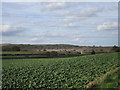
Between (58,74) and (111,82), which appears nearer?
(111,82)

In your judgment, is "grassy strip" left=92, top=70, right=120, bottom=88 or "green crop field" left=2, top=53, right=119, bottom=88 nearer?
"grassy strip" left=92, top=70, right=120, bottom=88

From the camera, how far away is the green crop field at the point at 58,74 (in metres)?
10.6

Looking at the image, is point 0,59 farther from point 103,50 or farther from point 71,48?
point 103,50

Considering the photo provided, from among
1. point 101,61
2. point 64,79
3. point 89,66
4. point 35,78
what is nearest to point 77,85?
point 64,79

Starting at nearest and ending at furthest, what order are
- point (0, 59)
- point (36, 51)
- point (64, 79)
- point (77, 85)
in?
point (77, 85) < point (64, 79) < point (0, 59) < point (36, 51)

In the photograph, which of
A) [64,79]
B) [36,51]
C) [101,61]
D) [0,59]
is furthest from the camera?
[36,51]

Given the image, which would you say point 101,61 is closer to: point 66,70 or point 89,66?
point 89,66

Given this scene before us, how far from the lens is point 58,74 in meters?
12.1

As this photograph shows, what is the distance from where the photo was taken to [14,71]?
13.3 m

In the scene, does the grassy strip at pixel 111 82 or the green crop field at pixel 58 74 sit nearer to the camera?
the grassy strip at pixel 111 82

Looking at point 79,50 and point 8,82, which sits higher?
point 79,50

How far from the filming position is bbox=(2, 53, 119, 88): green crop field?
34.7 ft

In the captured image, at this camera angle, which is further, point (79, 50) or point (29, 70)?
point (79, 50)

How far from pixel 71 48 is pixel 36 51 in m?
3.75
